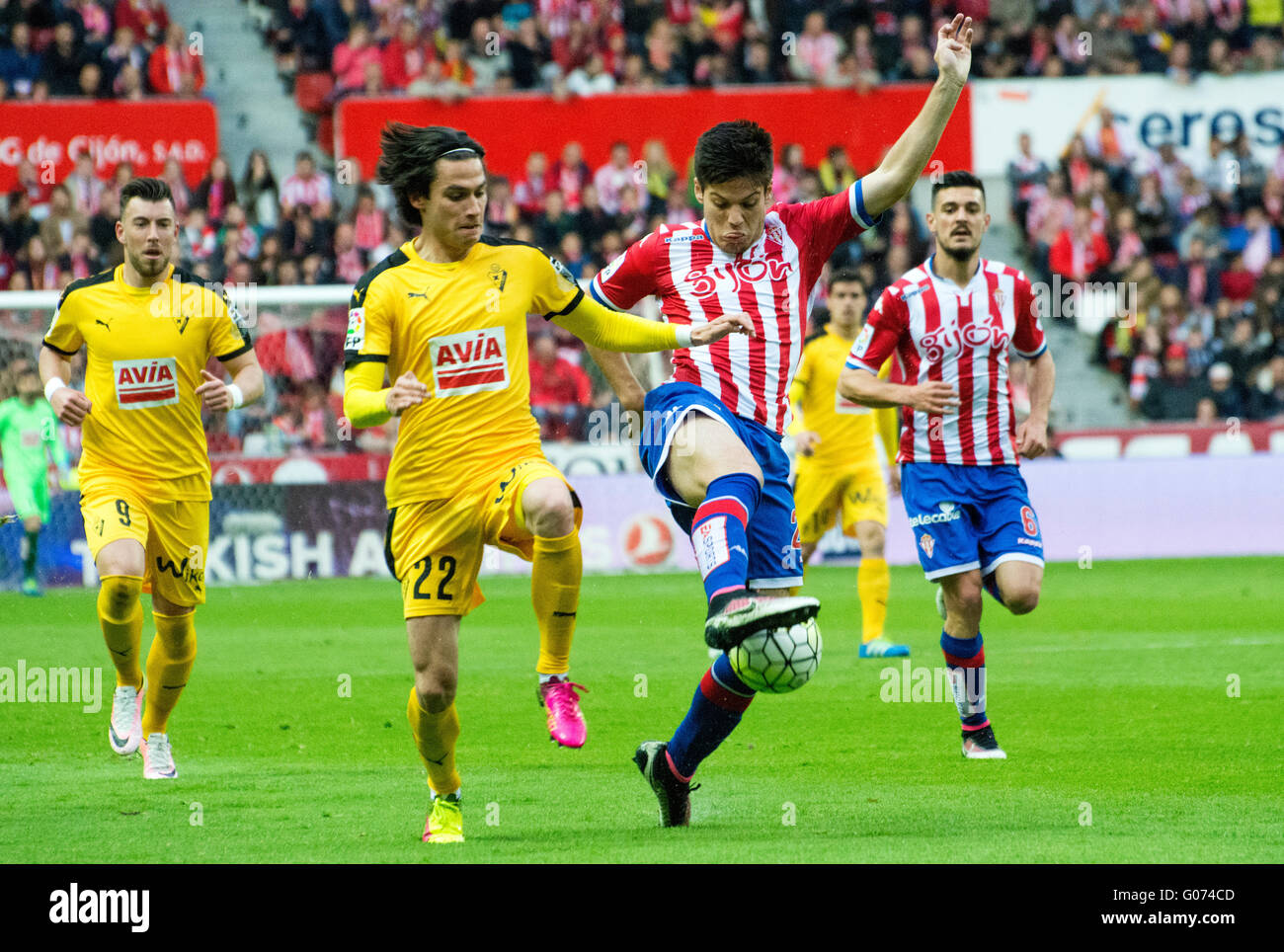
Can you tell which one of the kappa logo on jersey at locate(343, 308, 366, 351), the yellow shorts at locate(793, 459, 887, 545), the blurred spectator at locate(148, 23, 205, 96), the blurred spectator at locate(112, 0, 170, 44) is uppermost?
the blurred spectator at locate(112, 0, 170, 44)

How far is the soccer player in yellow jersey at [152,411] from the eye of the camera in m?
7.48

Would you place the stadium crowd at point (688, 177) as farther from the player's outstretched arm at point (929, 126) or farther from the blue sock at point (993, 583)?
the player's outstretched arm at point (929, 126)

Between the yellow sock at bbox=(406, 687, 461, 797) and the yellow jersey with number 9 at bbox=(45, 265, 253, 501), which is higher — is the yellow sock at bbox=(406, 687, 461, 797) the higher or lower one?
the lower one

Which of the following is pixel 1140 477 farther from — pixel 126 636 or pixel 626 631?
pixel 126 636

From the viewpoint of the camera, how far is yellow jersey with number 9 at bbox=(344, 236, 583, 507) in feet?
19.0

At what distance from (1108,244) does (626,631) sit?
10994mm

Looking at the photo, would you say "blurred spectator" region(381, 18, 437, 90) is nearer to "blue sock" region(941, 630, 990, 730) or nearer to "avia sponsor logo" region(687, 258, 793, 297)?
"blue sock" region(941, 630, 990, 730)

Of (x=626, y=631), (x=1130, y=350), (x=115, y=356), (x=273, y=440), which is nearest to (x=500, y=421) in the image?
(x=115, y=356)

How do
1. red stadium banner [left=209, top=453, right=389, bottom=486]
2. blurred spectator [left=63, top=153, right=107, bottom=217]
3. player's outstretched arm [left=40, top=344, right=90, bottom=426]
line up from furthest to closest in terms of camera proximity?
blurred spectator [left=63, top=153, right=107, bottom=217] → red stadium banner [left=209, top=453, right=389, bottom=486] → player's outstretched arm [left=40, top=344, right=90, bottom=426]

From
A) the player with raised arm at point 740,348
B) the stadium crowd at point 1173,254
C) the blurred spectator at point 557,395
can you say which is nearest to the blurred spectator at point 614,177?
the blurred spectator at point 557,395

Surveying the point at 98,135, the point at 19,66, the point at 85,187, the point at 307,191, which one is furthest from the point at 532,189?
the point at 19,66

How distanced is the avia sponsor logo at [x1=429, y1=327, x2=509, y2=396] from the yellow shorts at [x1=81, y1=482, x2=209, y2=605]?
205cm

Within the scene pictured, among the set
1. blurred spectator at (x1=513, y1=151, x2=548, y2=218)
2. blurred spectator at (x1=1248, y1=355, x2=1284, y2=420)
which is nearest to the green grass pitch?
→ blurred spectator at (x1=1248, y1=355, x2=1284, y2=420)

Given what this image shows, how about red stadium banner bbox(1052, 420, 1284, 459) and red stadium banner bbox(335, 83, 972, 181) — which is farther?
red stadium banner bbox(335, 83, 972, 181)
